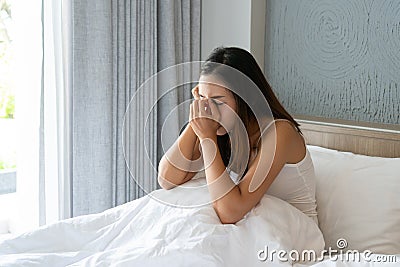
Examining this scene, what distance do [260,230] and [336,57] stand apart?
1.09 m

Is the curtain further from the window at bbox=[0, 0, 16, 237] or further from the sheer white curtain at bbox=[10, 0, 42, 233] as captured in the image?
the window at bbox=[0, 0, 16, 237]

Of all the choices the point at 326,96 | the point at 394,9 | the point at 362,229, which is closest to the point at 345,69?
the point at 326,96

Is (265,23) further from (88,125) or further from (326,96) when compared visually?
(88,125)

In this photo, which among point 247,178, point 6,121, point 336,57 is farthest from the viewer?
point 6,121

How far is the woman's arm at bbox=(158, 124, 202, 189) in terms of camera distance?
2.07 metres

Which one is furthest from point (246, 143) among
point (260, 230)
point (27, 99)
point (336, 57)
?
point (27, 99)

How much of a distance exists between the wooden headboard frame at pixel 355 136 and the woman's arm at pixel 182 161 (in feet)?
1.80

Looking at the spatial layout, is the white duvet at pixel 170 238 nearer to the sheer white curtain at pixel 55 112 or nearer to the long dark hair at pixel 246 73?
the long dark hair at pixel 246 73

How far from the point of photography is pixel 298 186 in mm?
1943

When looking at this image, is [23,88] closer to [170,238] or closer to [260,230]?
[170,238]

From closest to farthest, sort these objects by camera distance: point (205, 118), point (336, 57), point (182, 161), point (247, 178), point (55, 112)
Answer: point (247, 178)
point (205, 118)
point (182, 161)
point (336, 57)
point (55, 112)

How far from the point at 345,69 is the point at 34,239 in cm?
143

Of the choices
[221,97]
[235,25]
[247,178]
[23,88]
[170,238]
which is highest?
[235,25]

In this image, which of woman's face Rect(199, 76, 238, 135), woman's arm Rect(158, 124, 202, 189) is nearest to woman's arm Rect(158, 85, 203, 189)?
woman's arm Rect(158, 124, 202, 189)
